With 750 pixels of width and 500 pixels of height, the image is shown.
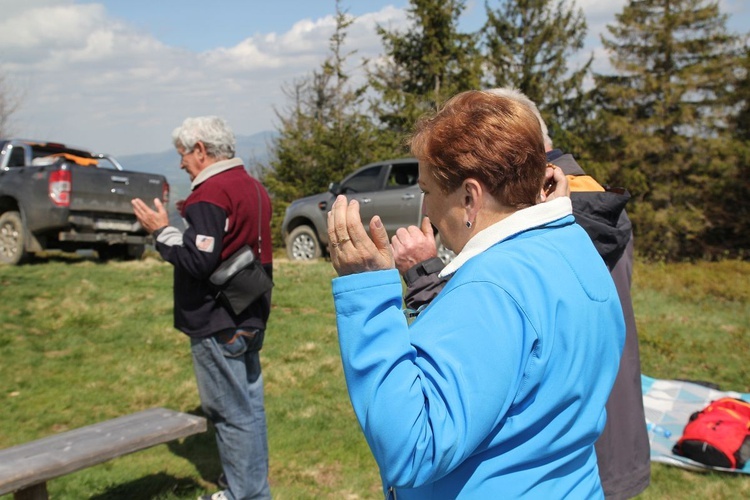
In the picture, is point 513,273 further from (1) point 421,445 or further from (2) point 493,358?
(1) point 421,445

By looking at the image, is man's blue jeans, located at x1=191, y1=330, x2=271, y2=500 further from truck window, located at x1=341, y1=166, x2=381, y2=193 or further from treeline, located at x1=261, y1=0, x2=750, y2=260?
treeline, located at x1=261, y1=0, x2=750, y2=260

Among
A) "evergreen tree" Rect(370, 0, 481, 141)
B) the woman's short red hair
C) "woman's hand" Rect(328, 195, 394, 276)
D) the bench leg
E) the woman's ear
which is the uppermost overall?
"evergreen tree" Rect(370, 0, 481, 141)

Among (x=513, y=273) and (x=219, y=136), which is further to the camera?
(x=219, y=136)

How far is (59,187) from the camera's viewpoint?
1020 centimetres

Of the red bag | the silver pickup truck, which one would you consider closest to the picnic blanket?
the red bag

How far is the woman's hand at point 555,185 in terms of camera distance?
211cm

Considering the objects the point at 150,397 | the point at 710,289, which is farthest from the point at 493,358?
the point at 710,289

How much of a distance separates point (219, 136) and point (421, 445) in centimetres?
269

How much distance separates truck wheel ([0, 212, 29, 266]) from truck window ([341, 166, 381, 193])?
5185mm

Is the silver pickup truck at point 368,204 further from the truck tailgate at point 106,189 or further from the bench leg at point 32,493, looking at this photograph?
the bench leg at point 32,493

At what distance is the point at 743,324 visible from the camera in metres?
8.87

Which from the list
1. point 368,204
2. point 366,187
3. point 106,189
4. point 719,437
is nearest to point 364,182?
point 366,187

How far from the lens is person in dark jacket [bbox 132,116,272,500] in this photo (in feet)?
11.5

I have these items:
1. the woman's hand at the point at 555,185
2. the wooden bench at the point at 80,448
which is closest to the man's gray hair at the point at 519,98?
the woman's hand at the point at 555,185
